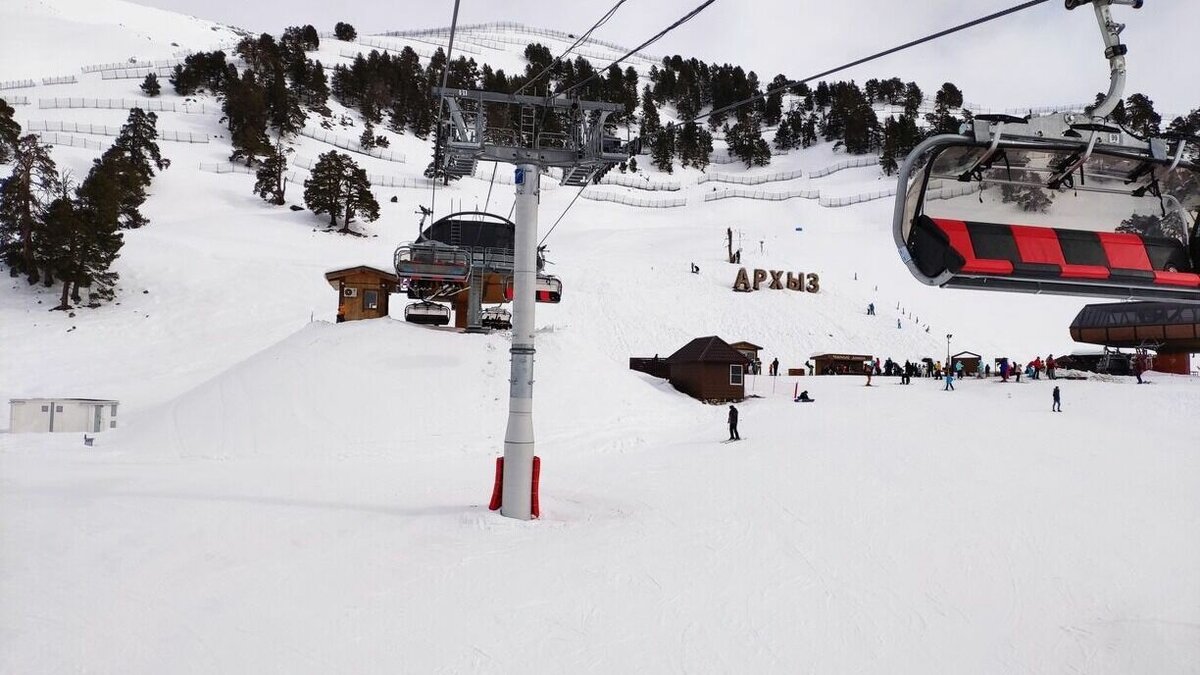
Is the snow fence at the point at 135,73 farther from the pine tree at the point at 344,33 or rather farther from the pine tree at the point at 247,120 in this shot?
the pine tree at the point at 344,33

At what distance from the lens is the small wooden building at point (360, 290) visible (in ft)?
85.0

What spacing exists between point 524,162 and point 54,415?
1701cm

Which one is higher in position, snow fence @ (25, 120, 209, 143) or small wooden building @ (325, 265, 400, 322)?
snow fence @ (25, 120, 209, 143)

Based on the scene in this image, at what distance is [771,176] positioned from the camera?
94062 millimetres

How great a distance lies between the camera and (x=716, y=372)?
2945 centimetres

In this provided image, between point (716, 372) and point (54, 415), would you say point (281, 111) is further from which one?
point (716, 372)

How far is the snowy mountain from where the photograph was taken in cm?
667

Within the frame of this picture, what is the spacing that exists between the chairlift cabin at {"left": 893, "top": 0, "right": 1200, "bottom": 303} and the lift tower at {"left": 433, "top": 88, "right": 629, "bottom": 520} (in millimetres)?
6244

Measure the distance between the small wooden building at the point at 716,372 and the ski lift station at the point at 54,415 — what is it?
71.2 ft

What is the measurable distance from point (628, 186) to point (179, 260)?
56.0 meters

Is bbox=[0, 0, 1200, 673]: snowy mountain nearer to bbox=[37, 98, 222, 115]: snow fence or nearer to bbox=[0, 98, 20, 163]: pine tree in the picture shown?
bbox=[0, 98, 20, 163]: pine tree

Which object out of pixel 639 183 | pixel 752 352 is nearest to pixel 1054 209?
pixel 752 352

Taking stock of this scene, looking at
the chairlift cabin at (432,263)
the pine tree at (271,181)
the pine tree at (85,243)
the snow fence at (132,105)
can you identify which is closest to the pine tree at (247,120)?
the snow fence at (132,105)

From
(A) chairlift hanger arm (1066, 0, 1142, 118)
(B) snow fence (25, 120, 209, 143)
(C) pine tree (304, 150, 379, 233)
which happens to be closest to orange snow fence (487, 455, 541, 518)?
(A) chairlift hanger arm (1066, 0, 1142, 118)
